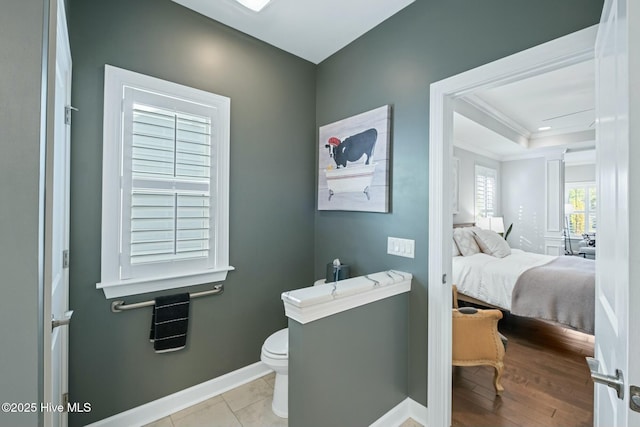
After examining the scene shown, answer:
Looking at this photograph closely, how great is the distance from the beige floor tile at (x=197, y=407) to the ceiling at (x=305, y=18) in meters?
2.75

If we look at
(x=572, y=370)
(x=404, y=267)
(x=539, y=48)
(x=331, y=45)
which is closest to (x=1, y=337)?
(x=404, y=267)

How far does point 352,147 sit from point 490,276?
94.8 inches

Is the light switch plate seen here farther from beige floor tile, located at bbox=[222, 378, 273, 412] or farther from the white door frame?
beige floor tile, located at bbox=[222, 378, 273, 412]

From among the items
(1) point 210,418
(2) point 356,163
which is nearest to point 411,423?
(1) point 210,418

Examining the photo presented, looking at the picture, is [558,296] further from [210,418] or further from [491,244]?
[210,418]

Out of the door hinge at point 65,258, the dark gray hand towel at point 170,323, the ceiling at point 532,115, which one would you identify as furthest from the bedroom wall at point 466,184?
the door hinge at point 65,258

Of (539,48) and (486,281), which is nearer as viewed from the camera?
(539,48)

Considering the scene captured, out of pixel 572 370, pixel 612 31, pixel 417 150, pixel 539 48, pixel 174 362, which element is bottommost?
pixel 572 370

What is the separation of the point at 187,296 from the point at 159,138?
42.3 inches

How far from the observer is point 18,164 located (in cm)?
76

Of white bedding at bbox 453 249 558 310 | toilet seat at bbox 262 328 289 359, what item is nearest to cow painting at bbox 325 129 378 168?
toilet seat at bbox 262 328 289 359

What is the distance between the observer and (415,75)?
6.15 ft

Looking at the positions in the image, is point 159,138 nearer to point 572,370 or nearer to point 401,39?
point 401,39

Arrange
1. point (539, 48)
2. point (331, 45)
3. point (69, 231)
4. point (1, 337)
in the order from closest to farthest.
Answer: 1. point (1, 337)
2. point (539, 48)
3. point (69, 231)
4. point (331, 45)
